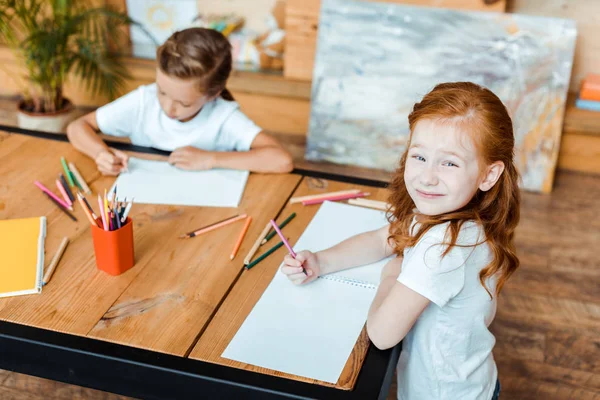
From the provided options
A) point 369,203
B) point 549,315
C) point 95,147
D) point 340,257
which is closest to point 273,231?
point 340,257

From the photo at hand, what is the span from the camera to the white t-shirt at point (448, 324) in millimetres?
1139

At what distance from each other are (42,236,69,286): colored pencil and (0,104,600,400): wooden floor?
0.70 meters

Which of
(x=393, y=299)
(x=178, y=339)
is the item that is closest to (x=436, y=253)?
(x=393, y=299)

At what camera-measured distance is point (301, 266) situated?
1.30m

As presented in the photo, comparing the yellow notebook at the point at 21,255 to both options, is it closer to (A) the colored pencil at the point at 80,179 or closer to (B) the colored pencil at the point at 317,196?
(A) the colored pencil at the point at 80,179

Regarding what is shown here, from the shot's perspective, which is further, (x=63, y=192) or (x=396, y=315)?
(x=63, y=192)

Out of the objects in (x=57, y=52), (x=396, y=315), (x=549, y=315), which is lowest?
(x=549, y=315)

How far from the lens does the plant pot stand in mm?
3426

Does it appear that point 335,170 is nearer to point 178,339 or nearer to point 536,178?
point 536,178

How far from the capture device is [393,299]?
113 centimetres

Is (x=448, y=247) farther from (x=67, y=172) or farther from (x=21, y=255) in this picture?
(x=67, y=172)

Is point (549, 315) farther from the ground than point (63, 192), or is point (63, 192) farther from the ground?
point (63, 192)

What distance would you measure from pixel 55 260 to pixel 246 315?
16.1 inches

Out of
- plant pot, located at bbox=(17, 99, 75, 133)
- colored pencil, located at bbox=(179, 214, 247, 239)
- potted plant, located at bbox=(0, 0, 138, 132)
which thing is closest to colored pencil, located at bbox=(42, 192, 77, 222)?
colored pencil, located at bbox=(179, 214, 247, 239)
